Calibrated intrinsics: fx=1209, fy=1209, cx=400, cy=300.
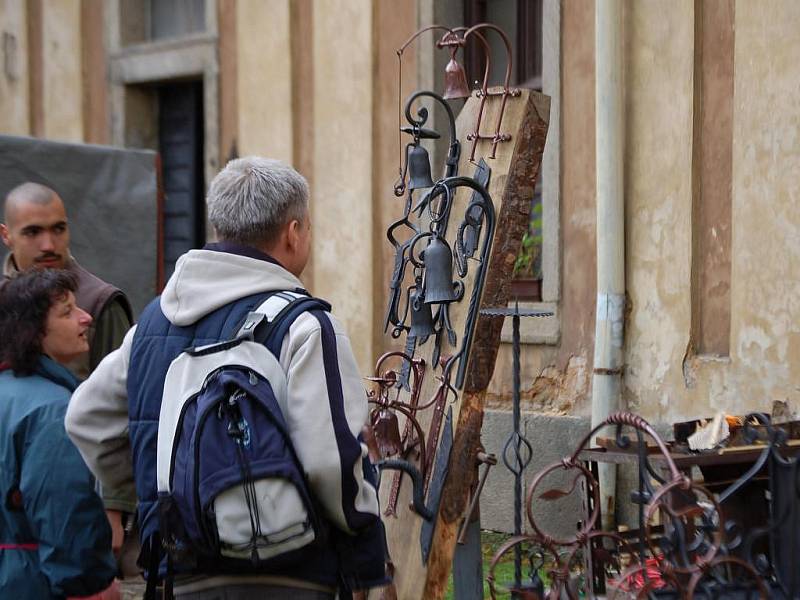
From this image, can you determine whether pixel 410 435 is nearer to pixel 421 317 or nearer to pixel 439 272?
pixel 421 317

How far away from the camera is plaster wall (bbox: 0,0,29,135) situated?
1030 centimetres

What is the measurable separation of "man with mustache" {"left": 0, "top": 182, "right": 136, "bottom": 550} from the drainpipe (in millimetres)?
2807

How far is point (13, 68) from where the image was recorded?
10406 mm

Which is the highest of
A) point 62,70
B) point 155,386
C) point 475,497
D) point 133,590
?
point 62,70

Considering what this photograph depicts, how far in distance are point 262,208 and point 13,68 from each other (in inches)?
339

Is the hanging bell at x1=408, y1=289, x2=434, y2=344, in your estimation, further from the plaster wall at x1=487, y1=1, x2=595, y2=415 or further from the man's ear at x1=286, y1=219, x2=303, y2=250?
the plaster wall at x1=487, y1=1, x2=595, y2=415

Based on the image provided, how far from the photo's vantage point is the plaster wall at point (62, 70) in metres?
10.0

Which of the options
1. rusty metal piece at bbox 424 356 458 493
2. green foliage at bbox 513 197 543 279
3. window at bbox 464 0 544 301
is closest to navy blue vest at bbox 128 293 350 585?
rusty metal piece at bbox 424 356 458 493

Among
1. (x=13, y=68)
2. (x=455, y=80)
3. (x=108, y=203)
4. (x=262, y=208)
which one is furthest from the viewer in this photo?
(x=13, y=68)

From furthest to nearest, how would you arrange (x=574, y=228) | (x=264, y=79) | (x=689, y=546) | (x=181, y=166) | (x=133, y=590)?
1. (x=181, y=166)
2. (x=264, y=79)
3. (x=574, y=228)
4. (x=133, y=590)
5. (x=689, y=546)

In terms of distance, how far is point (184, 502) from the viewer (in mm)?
2352

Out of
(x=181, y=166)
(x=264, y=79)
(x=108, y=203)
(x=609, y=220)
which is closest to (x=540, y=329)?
(x=609, y=220)

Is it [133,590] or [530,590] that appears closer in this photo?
[530,590]

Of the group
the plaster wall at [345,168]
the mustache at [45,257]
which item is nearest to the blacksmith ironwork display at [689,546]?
the mustache at [45,257]
